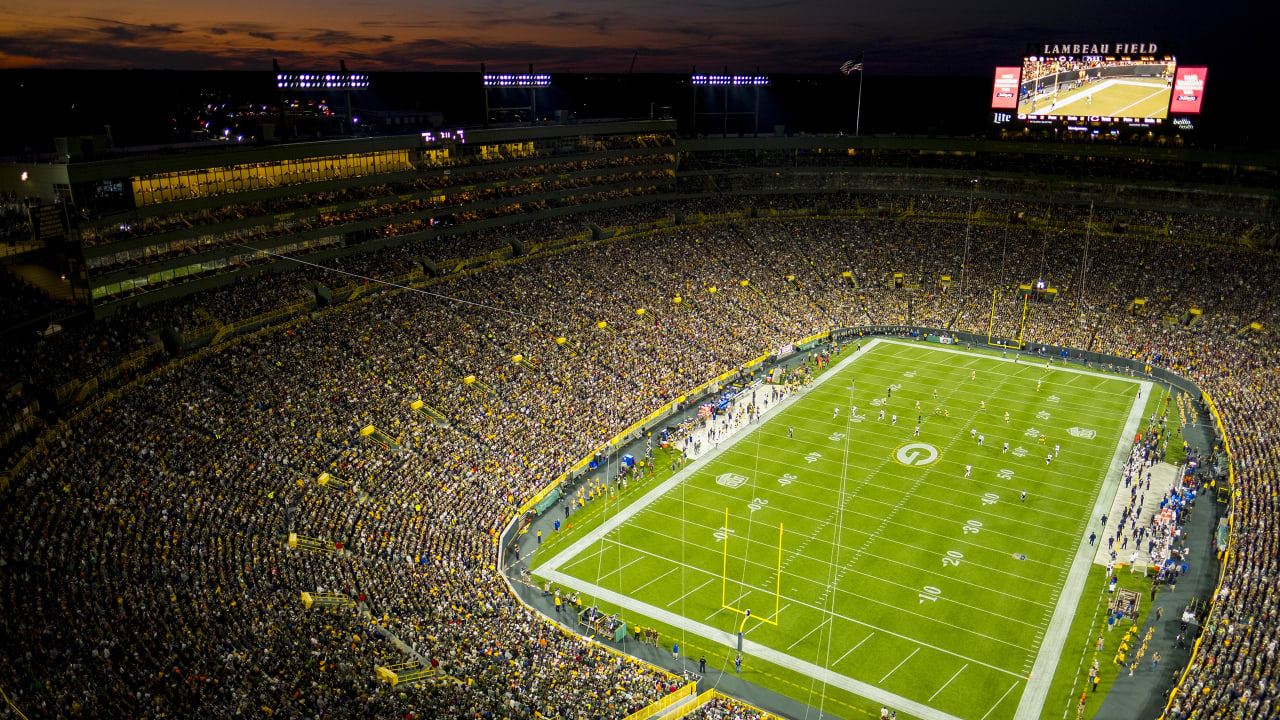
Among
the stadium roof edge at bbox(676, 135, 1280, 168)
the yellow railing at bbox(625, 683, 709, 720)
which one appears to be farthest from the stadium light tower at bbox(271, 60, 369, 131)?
the yellow railing at bbox(625, 683, 709, 720)

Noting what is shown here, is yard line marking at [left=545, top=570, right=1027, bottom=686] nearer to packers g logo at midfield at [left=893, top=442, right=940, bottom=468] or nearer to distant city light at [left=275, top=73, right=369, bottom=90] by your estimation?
packers g logo at midfield at [left=893, top=442, right=940, bottom=468]

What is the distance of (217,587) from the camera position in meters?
21.2

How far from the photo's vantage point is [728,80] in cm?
6825

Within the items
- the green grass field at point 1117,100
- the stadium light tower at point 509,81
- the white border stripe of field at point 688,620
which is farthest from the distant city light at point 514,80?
the green grass field at point 1117,100

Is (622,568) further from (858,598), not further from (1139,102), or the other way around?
(1139,102)

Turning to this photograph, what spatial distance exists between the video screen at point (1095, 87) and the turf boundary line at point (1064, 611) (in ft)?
83.5

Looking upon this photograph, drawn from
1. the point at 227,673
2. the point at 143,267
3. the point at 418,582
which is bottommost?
the point at 418,582

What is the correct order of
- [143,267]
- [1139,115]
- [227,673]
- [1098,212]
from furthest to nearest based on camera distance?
[1098,212]
[1139,115]
[143,267]
[227,673]

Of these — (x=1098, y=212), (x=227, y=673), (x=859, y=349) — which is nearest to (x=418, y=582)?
(x=227, y=673)

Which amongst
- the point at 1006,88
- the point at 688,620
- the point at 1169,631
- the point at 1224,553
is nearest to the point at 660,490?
the point at 688,620

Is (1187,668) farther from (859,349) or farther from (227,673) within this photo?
(859,349)

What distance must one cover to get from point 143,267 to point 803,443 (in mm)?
29372

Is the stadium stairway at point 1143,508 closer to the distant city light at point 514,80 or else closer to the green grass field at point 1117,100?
the green grass field at point 1117,100

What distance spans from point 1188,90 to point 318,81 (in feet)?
166
